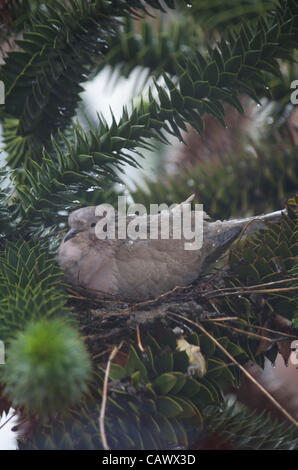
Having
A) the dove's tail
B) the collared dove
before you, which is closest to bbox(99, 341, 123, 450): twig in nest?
the collared dove

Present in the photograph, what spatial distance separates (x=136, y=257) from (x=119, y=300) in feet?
0.41

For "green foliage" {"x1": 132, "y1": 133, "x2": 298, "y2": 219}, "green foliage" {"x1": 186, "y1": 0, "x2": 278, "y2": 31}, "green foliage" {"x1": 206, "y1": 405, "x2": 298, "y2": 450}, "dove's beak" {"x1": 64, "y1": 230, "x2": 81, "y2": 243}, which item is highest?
"green foliage" {"x1": 186, "y1": 0, "x2": 278, "y2": 31}

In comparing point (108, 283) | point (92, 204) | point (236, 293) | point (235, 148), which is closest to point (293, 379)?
point (236, 293)

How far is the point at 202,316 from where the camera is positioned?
2.20 feet

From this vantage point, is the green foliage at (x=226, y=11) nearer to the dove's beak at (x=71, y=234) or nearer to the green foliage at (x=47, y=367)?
the dove's beak at (x=71, y=234)

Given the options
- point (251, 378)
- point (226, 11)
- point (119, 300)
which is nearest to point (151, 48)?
point (226, 11)

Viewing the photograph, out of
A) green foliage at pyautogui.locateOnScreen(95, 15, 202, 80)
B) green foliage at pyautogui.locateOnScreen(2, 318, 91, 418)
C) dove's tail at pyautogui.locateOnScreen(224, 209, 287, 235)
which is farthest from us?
green foliage at pyautogui.locateOnScreen(95, 15, 202, 80)

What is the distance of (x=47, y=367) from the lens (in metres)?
0.37

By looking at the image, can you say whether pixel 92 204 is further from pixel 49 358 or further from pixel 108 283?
pixel 49 358

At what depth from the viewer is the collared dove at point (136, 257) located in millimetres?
838

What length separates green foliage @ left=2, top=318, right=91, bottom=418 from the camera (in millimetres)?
376

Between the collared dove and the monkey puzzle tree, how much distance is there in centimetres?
5

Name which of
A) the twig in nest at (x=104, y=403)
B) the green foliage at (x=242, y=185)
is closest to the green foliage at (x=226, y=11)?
A: the green foliage at (x=242, y=185)

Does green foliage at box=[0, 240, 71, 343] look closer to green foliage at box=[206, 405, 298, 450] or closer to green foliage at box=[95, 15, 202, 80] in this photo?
green foliage at box=[206, 405, 298, 450]
